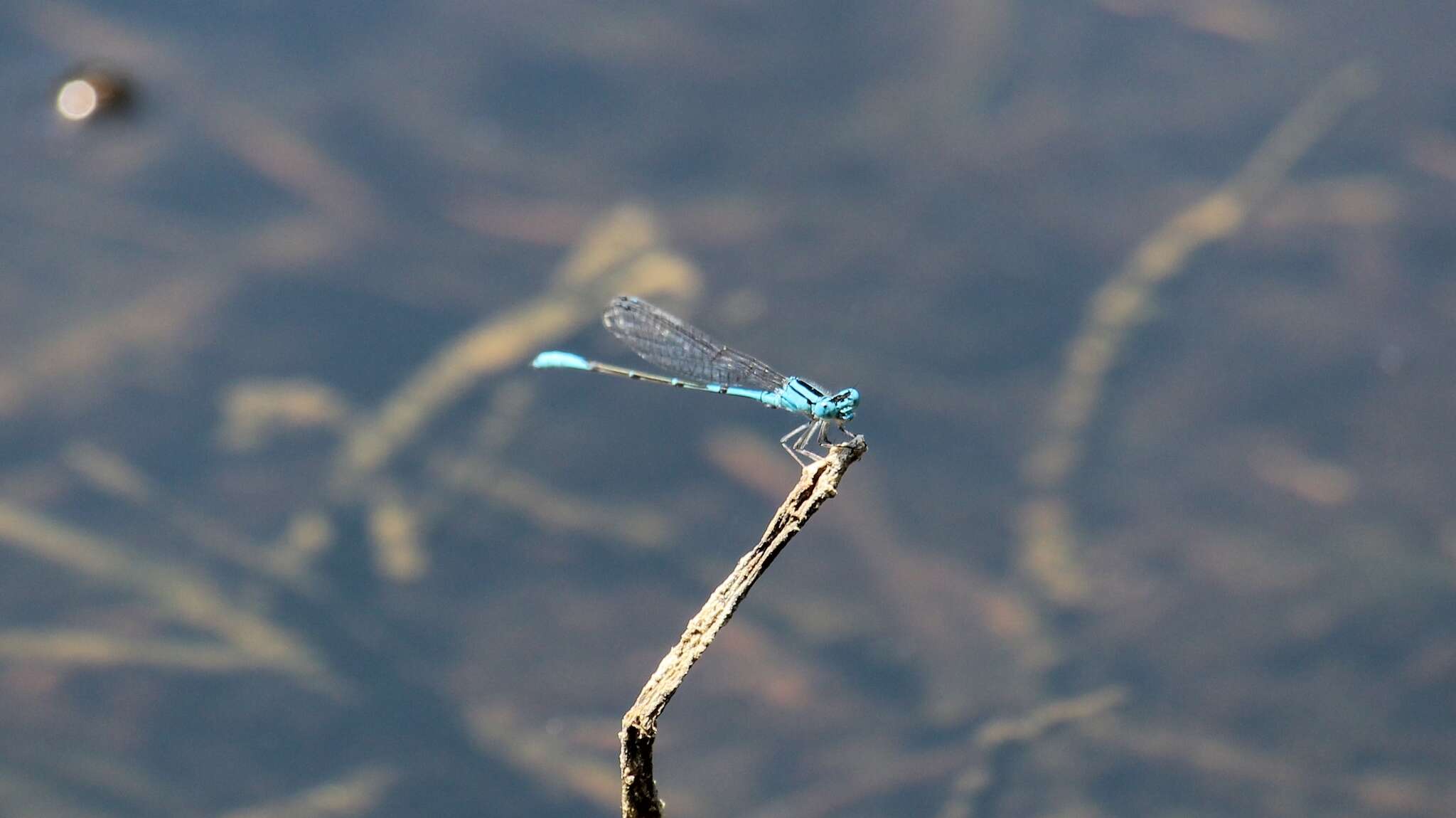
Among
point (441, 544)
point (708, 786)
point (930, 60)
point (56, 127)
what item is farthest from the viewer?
point (930, 60)

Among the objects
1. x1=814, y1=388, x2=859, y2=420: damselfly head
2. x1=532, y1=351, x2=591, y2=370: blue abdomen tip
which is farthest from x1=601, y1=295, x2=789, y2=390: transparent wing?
x1=814, y1=388, x2=859, y2=420: damselfly head

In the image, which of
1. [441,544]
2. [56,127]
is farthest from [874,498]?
[56,127]

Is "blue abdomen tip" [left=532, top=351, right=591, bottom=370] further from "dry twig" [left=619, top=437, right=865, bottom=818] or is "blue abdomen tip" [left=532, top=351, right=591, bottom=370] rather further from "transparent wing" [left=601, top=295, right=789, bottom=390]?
"dry twig" [left=619, top=437, right=865, bottom=818]

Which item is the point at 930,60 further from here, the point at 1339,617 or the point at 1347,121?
the point at 1339,617

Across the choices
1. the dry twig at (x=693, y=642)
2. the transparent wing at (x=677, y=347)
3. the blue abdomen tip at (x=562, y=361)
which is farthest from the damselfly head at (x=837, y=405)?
the dry twig at (x=693, y=642)

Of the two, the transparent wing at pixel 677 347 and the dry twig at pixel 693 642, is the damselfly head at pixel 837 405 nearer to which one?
the transparent wing at pixel 677 347
